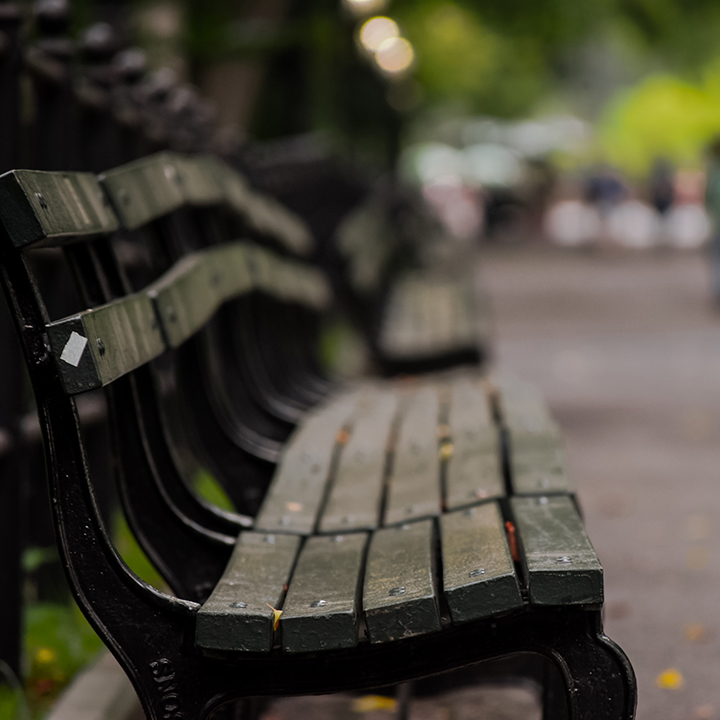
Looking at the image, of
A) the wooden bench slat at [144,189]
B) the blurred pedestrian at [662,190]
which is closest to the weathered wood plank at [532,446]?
the wooden bench slat at [144,189]

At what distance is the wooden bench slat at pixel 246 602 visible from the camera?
1.76m

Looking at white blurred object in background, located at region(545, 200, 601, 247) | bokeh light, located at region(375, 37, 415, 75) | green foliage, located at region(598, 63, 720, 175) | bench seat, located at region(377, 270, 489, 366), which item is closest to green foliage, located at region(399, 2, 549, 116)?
bokeh light, located at region(375, 37, 415, 75)

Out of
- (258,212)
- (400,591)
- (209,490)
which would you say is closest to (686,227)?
(258,212)

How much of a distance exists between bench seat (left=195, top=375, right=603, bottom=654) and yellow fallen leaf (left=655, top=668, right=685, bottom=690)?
739 millimetres

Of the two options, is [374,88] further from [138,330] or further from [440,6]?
[138,330]

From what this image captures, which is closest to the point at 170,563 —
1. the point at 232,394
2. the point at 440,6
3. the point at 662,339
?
the point at 232,394

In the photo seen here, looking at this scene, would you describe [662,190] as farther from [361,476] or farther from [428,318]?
[361,476]

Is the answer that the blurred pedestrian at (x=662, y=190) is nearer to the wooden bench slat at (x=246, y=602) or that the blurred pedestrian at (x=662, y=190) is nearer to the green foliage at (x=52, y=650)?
the green foliage at (x=52, y=650)

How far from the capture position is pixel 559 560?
1.80 meters

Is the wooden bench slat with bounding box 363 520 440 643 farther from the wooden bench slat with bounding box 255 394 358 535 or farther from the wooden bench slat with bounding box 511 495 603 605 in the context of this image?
the wooden bench slat with bounding box 255 394 358 535

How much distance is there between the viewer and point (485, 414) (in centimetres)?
315

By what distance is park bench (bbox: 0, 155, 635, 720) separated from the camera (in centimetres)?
175

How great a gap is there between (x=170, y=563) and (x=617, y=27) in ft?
61.6

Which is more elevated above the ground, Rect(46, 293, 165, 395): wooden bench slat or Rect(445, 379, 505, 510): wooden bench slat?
Rect(46, 293, 165, 395): wooden bench slat
